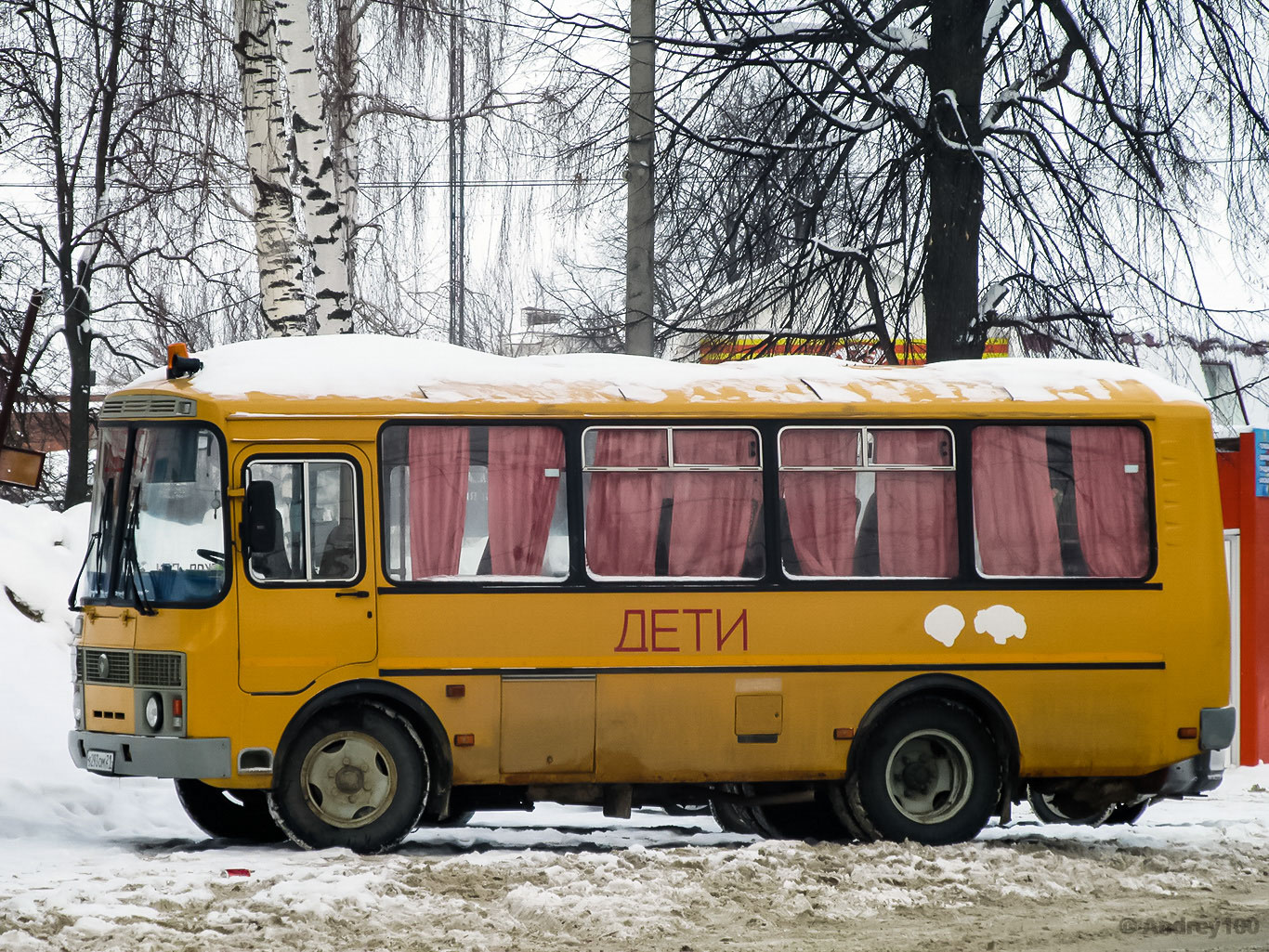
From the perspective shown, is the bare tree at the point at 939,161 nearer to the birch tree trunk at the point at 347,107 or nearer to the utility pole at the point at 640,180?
the utility pole at the point at 640,180

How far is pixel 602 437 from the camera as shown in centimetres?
899

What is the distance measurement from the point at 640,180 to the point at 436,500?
4.67 m

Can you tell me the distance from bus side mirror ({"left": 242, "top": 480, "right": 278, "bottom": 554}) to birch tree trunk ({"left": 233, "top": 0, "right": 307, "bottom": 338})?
493 cm

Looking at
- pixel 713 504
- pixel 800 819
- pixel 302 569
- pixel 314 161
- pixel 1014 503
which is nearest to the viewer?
pixel 302 569

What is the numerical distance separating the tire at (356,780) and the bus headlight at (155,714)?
0.72m

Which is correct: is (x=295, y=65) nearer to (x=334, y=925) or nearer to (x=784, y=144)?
(x=784, y=144)

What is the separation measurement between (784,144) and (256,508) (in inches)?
274

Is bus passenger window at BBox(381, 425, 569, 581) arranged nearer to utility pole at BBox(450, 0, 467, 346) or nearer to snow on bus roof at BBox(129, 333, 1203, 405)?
snow on bus roof at BBox(129, 333, 1203, 405)

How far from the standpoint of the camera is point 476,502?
881cm

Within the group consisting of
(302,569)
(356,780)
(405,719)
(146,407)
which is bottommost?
(356,780)

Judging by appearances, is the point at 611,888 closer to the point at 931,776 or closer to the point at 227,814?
the point at 931,776

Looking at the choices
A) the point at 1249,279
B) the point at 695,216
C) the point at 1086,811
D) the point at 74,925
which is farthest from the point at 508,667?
the point at 1249,279

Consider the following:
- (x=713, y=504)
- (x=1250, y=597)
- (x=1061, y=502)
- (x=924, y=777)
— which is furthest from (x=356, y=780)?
(x=1250, y=597)

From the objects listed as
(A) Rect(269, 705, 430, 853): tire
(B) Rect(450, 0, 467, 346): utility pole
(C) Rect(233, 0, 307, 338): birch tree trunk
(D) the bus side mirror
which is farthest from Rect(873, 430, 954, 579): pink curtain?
(B) Rect(450, 0, 467, 346): utility pole
